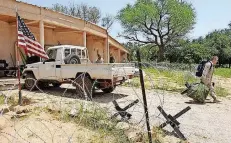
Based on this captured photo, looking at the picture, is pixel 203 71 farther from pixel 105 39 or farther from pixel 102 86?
pixel 105 39

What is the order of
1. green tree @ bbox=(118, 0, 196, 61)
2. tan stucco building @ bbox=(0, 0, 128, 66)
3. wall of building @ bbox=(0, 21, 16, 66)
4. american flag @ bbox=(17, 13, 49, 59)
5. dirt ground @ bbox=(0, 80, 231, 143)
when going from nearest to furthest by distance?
dirt ground @ bbox=(0, 80, 231, 143) < american flag @ bbox=(17, 13, 49, 59) < tan stucco building @ bbox=(0, 0, 128, 66) < wall of building @ bbox=(0, 21, 16, 66) < green tree @ bbox=(118, 0, 196, 61)

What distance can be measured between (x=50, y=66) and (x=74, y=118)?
18.7 feet

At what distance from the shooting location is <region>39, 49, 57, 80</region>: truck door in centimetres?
1228

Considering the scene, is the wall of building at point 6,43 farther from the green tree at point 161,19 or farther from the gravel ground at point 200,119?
the green tree at point 161,19

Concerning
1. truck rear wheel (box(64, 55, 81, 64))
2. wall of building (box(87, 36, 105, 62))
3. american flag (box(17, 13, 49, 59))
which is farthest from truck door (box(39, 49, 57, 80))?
wall of building (box(87, 36, 105, 62))

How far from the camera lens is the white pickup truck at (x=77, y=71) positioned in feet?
35.4

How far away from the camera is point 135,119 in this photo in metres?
7.54

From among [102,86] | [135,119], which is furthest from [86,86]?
[135,119]

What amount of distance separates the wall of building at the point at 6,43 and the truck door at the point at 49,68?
6.12 m

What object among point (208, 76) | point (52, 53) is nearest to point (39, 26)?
point (52, 53)

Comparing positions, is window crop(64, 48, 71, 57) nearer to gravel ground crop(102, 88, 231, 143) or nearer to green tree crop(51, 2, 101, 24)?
gravel ground crop(102, 88, 231, 143)

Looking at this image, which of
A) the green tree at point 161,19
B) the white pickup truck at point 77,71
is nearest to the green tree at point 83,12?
the green tree at point 161,19

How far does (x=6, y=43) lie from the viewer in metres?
18.0

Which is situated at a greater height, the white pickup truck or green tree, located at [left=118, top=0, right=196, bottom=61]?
green tree, located at [left=118, top=0, right=196, bottom=61]
